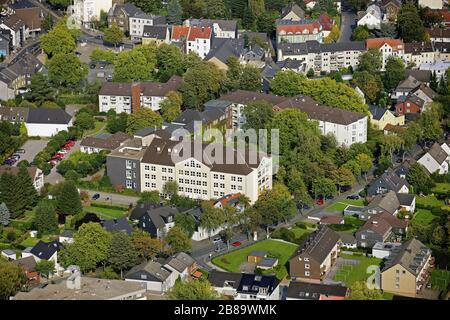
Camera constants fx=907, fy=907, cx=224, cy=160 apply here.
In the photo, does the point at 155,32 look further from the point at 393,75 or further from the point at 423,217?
the point at 423,217

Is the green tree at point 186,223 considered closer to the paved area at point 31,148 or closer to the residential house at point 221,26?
the paved area at point 31,148

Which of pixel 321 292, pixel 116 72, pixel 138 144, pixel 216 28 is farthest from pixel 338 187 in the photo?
pixel 216 28

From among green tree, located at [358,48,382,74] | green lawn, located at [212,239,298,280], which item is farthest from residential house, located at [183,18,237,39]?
green lawn, located at [212,239,298,280]

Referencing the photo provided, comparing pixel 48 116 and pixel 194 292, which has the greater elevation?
pixel 48 116

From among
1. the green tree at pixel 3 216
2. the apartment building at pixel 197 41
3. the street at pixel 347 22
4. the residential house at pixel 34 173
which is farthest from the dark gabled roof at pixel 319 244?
the street at pixel 347 22

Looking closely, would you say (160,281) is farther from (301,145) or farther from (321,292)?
(301,145)

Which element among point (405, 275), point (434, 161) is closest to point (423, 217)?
point (434, 161)

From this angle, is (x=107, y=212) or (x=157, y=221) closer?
(x=157, y=221)
